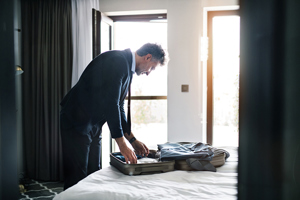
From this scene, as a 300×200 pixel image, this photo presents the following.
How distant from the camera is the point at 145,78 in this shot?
3.48 metres

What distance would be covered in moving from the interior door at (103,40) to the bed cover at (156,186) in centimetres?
182

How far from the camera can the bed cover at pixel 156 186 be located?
102 cm

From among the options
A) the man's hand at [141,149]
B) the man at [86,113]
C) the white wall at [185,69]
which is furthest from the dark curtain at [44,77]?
the man's hand at [141,149]

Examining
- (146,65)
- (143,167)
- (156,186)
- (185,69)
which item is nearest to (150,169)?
(143,167)

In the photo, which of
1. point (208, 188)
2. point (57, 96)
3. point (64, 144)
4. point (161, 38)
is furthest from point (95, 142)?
point (161, 38)

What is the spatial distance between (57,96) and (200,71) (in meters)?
1.67

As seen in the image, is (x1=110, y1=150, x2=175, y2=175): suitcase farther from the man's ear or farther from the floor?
the floor

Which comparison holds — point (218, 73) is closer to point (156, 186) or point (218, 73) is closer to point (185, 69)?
point (185, 69)

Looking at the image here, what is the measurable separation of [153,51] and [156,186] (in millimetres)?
1066

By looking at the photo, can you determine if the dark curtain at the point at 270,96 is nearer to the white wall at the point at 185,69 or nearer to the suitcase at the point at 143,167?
the suitcase at the point at 143,167

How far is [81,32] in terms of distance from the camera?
3.15 m

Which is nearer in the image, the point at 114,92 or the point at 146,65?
the point at 114,92

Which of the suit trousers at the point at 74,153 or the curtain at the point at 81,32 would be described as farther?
A: the curtain at the point at 81,32

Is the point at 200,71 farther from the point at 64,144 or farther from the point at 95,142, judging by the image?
the point at 64,144
